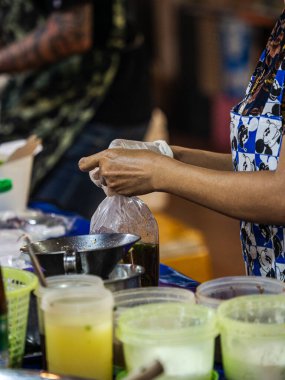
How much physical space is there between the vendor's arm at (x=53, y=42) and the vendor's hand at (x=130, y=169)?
6.88 ft

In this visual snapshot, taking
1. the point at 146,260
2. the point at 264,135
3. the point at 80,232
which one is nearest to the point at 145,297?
the point at 146,260

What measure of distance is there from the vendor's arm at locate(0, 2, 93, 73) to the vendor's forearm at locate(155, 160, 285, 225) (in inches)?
87.3

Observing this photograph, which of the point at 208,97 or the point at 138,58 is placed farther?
the point at 208,97

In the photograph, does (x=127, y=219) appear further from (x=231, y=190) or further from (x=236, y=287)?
(x=236, y=287)

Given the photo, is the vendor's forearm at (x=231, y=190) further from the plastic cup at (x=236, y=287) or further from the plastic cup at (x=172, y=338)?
the plastic cup at (x=172, y=338)

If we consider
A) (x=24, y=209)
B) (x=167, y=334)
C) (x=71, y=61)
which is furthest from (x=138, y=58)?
(x=167, y=334)

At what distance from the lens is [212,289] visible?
1.76 metres

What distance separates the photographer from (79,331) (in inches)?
60.6

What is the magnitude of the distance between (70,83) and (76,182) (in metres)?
0.53

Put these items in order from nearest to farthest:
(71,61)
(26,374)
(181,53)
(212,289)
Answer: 1. (26,374)
2. (212,289)
3. (71,61)
4. (181,53)

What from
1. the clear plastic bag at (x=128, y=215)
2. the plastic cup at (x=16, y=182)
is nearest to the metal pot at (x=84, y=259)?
the clear plastic bag at (x=128, y=215)

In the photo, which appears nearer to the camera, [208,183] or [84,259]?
[84,259]

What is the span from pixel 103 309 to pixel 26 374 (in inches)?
7.1

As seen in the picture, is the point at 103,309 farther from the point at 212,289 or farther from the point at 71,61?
the point at 71,61
